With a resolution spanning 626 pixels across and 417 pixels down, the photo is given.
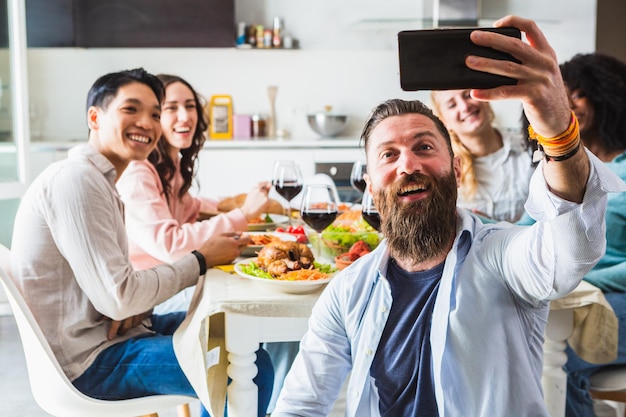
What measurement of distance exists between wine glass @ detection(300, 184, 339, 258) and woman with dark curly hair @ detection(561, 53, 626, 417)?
2.56ft

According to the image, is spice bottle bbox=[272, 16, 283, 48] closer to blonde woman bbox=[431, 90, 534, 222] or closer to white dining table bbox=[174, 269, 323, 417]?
blonde woman bbox=[431, 90, 534, 222]

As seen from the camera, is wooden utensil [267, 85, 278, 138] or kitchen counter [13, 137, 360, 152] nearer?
kitchen counter [13, 137, 360, 152]

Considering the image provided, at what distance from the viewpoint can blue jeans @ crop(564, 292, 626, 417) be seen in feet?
6.77

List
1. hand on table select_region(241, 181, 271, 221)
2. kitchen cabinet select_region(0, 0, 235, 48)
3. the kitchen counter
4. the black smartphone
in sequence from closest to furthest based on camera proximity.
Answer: the black smartphone, hand on table select_region(241, 181, 271, 221), the kitchen counter, kitchen cabinet select_region(0, 0, 235, 48)

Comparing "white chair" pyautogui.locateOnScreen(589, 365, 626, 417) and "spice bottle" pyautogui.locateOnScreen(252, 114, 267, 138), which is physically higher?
"spice bottle" pyautogui.locateOnScreen(252, 114, 267, 138)

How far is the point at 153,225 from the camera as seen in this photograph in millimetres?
→ 2350

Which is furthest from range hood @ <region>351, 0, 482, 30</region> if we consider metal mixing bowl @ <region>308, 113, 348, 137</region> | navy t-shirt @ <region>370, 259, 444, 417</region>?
navy t-shirt @ <region>370, 259, 444, 417</region>

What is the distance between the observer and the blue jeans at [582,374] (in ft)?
6.77

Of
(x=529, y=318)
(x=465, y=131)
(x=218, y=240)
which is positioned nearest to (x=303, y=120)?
(x=465, y=131)

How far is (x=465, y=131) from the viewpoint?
306cm

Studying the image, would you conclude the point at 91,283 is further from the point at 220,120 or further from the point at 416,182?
the point at 220,120

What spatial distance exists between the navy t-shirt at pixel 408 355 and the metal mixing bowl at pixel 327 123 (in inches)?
149

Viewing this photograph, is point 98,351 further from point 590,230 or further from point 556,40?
point 556,40

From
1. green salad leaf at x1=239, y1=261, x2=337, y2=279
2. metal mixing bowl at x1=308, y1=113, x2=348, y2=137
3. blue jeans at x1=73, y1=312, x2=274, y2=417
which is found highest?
metal mixing bowl at x1=308, y1=113, x2=348, y2=137
